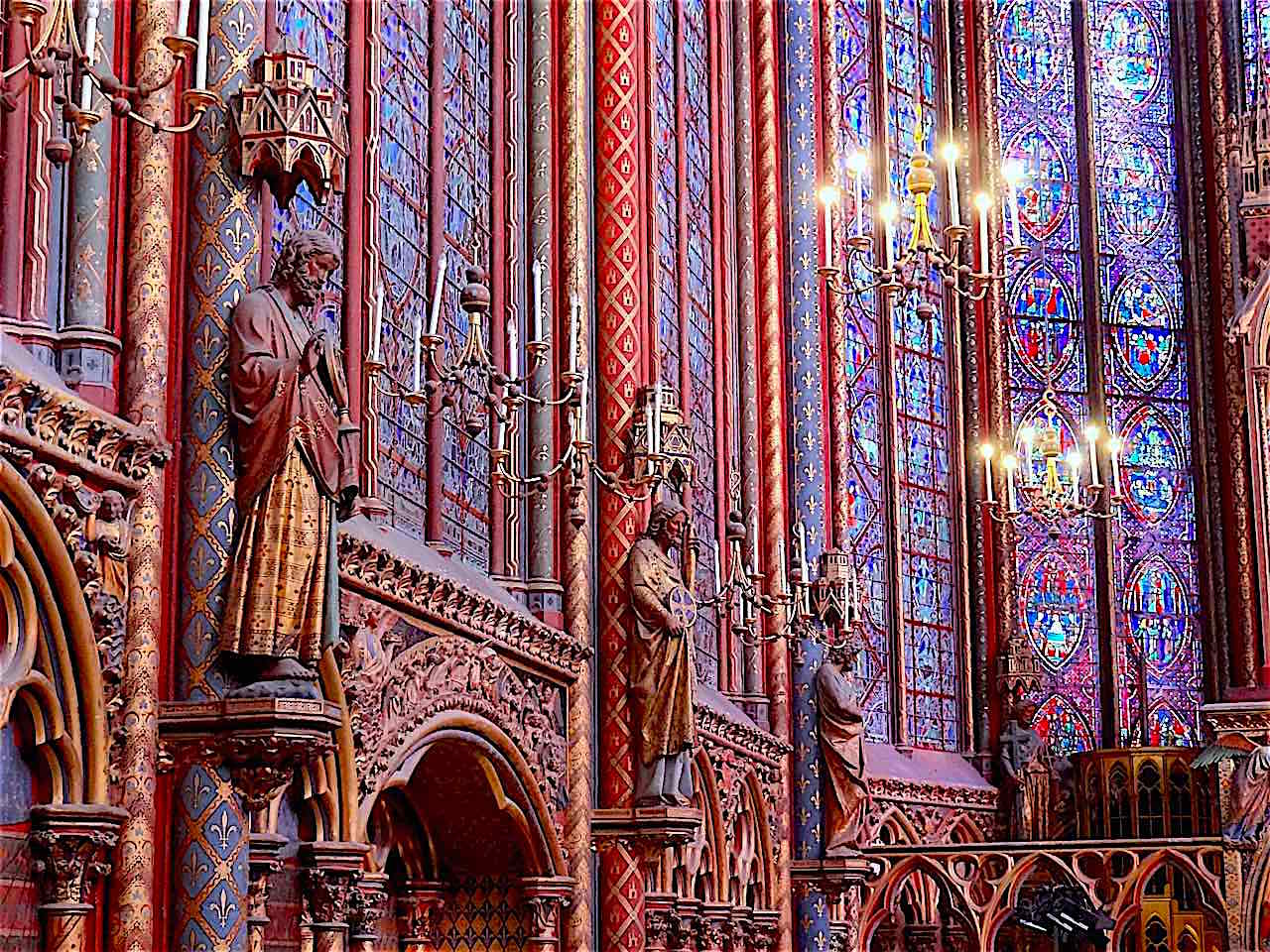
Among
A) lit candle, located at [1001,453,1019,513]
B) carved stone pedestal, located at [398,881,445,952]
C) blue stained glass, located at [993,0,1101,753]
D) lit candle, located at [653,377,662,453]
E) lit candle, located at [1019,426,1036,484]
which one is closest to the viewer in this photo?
lit candle, located at [653,377,662,453]

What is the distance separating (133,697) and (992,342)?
21.5 metres

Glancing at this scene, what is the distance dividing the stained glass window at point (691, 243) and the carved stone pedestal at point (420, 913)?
510 centimetres

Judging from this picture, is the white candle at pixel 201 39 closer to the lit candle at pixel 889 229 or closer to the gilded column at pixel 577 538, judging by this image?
the gilded column at pixel 577 538

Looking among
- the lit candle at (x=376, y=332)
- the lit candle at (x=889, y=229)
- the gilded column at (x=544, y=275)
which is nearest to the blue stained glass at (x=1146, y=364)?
the lit candle at (x=889, y=229)

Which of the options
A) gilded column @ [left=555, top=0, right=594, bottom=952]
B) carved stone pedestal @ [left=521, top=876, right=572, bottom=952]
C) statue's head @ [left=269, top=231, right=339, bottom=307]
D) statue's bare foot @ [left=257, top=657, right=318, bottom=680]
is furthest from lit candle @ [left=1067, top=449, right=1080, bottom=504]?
statue's bare foot @ [left=257, top=657, right=318, bottom=680]

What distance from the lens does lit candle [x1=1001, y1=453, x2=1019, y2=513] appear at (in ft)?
92.9

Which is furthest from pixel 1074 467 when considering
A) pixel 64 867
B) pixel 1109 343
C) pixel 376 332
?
pixel 64 867

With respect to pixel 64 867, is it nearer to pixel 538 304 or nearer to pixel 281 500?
pixel 281 500

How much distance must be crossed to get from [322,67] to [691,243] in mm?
8515

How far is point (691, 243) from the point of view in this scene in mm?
20438

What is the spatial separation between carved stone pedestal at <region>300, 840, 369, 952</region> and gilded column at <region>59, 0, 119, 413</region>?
3.20 meters

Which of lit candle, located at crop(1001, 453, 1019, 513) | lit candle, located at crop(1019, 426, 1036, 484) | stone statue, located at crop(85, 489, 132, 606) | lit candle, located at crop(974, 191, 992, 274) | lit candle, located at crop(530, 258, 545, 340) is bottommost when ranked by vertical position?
stone statue, located at crop(85, 489, 132, 606)

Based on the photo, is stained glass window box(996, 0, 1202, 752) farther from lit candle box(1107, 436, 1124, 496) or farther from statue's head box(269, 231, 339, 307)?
statue's head box(269, 231, 339, 307)

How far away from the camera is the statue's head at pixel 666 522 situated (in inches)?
612
